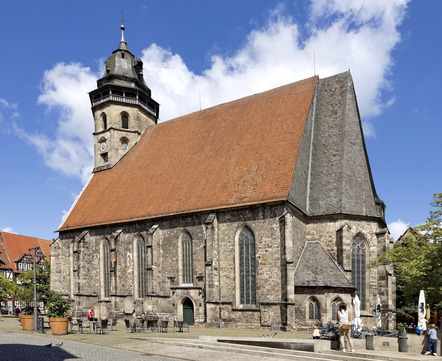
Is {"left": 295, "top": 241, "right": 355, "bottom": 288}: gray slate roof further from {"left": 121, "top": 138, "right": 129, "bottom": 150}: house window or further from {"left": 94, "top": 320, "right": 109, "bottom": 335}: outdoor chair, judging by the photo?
{"left": 121, "top": 138, "right": 129, "bottom": 150}: house window

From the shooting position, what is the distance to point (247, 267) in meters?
25.3

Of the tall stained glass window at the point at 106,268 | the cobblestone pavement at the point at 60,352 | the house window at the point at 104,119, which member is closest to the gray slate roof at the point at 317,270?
the cobblestone pavement at the point at 60,352

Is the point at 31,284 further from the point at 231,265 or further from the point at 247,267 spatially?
the point at 247,267

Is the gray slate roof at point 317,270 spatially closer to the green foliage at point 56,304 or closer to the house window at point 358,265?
the house window at point 358,265

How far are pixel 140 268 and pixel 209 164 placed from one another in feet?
28.4

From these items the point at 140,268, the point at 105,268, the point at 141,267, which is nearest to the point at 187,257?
the point at 141,267

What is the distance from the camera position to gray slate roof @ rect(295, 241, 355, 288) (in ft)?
75.7

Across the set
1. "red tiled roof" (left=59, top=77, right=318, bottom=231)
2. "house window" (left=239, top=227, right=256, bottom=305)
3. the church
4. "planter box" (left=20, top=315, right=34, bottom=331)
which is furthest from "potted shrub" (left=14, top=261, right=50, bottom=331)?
"house window" (left=239, top=227, right=256, bottom=305)

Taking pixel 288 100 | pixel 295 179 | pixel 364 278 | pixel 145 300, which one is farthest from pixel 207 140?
pixel 364 278

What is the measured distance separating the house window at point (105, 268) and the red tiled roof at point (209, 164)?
1.92m

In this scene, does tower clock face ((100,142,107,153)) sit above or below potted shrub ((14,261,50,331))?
above

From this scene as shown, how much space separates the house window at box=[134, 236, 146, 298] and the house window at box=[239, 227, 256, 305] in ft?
26.2

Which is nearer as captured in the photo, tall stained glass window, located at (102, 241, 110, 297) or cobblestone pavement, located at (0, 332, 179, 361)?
cobblestone pavement, located at (0, 332, 179, 361)

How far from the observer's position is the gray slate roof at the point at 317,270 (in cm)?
2308
